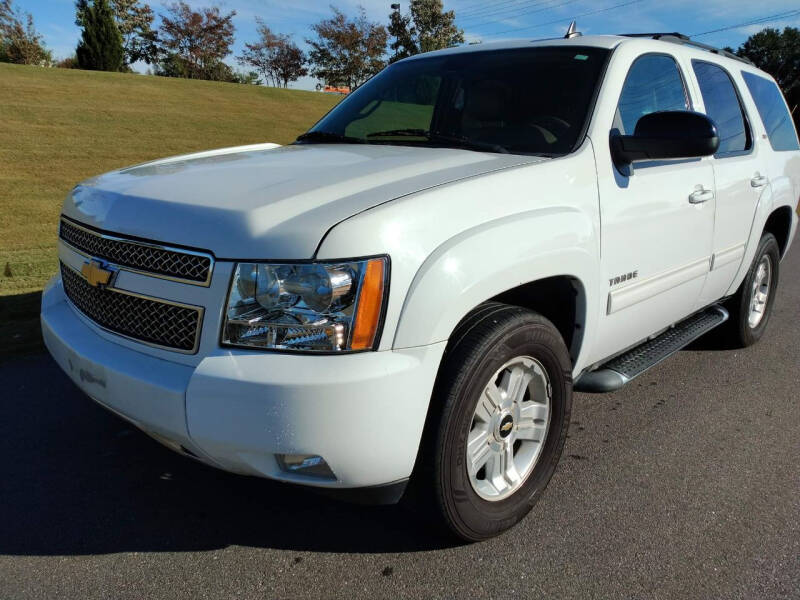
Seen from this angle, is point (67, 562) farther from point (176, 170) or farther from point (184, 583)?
point (176, 170)

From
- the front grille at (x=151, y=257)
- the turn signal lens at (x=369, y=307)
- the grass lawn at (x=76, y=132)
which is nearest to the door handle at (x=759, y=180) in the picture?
the turn signal lens at (x=369, y=307)

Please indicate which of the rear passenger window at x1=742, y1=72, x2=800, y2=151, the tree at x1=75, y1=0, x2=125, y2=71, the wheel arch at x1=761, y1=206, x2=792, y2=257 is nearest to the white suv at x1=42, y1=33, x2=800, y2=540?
the rear passenger window at x1=742, y1=72, x2=800, y2=151

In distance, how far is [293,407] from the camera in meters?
1.93

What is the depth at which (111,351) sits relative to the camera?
90.4 inches

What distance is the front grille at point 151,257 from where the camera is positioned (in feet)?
6.77

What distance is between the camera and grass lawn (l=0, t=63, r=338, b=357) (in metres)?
6.68

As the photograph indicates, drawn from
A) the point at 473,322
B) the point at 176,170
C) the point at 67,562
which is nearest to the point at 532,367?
the point at 473,322

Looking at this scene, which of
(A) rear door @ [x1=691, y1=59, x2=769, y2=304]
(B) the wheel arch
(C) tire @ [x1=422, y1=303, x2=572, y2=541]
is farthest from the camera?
(B) the wheel arch

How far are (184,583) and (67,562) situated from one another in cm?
48

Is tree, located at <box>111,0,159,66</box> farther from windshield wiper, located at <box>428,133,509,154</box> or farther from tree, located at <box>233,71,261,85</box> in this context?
windshield wiper, located at <box>428,133,509,154</box>

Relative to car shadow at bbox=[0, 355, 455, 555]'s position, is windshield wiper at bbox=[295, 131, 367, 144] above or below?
above

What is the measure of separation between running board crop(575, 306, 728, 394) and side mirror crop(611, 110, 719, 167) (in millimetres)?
1000

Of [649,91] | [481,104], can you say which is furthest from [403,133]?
[649,91]

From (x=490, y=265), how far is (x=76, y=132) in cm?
1692
